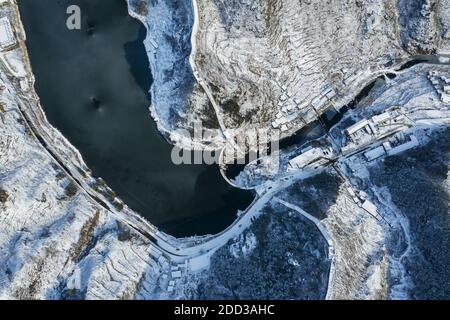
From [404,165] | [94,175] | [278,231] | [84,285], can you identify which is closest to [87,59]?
[94,175]

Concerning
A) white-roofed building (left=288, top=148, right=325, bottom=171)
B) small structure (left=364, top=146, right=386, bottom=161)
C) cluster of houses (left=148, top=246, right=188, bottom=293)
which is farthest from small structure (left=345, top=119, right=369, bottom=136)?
cluster of houses (left=148, top=246, right=188, bottom=293)

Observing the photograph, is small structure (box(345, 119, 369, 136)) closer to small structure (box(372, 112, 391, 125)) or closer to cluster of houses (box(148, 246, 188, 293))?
small structure (box(372, 112, 391, 125))

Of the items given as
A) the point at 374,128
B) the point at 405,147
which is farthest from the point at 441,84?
the point at 374,128

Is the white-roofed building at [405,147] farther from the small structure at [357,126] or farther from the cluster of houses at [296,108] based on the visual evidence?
the cluster of houses at [296,108]

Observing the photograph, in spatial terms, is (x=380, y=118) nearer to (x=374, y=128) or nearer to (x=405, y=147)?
(x=374, y=128)

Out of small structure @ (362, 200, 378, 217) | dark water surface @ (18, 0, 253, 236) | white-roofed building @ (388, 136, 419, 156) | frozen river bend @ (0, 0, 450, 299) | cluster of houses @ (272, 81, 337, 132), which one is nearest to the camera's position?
frozen river bend @ (0, 0, 450, 299)

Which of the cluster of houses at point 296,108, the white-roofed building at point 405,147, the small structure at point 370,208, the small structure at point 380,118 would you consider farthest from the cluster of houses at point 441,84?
the small structure at point 370,208
